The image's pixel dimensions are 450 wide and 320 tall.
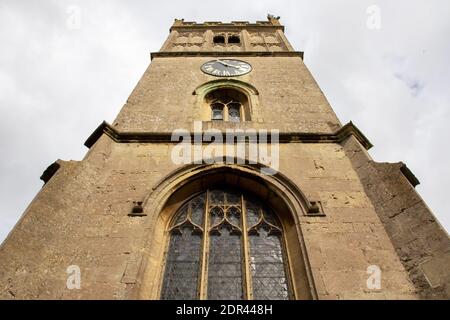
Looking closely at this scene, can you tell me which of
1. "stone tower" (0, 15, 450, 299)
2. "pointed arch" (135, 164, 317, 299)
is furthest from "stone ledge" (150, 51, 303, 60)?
"pointed arch" (135, 164, 317, 299)

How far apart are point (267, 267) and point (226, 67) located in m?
7.98

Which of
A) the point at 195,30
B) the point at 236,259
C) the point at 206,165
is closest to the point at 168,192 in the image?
the point at 206,165

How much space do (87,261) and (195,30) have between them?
1443 cm

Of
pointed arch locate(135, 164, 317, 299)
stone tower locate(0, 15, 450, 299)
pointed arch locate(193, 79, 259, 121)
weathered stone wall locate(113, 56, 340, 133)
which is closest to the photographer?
stone tower locate(0, 15, 450, 299)

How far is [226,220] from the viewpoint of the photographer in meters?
6.28

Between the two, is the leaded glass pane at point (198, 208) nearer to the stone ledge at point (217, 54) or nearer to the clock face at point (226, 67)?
the clock face at point (226, 67)

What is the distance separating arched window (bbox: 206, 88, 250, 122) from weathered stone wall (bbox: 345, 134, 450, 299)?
12.7 ft

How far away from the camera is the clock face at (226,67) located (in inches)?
456

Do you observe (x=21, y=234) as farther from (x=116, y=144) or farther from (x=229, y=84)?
(x=229, y=84)

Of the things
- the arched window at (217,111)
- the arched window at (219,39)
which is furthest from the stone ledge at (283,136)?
the arched window at (219,39)

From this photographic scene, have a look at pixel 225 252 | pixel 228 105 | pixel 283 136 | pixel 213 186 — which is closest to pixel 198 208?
pixel 213 186

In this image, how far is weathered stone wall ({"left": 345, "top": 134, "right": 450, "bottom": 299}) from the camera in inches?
181

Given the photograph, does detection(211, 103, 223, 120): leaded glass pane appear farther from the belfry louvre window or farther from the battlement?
the battlement

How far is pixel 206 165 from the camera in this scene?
6.97 meters
